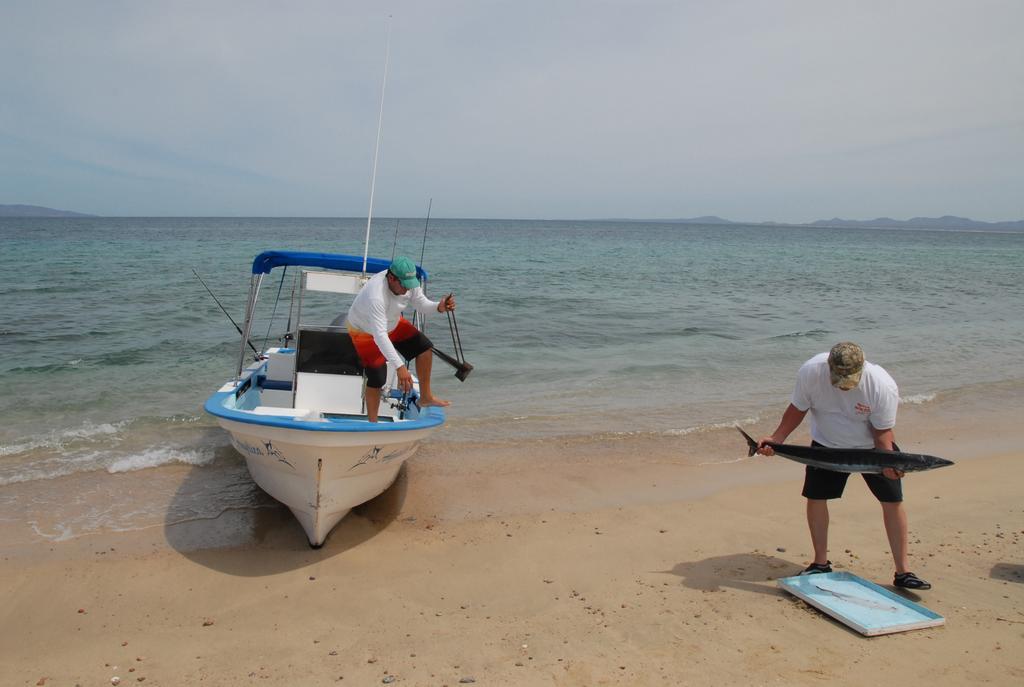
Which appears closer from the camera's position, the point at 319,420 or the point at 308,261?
the point at 319,420

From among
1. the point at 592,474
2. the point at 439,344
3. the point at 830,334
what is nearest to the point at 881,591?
the point at 592,474

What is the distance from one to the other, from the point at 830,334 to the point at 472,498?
12756 mm

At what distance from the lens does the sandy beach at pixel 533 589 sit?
401cm

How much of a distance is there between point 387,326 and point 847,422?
3.77 m

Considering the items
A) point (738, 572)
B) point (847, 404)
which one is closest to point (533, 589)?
point (738, 572)

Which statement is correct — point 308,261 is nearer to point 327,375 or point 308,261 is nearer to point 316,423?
point 327,375

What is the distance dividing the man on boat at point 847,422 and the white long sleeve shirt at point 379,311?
3015 millimetres

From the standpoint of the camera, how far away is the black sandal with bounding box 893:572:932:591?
4.64 meters

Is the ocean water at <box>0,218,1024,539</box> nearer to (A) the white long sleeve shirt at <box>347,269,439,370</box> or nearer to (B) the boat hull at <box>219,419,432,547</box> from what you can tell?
(B) the boat hull at <box>219,419,432,547</box>

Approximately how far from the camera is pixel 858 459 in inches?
172

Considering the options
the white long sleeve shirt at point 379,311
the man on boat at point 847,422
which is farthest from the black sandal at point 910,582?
the white long sleeve shirt at point 379,311

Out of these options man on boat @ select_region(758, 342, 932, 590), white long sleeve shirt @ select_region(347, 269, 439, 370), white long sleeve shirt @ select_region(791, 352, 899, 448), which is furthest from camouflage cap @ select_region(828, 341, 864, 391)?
white long sleeve shirt @ select_region(347, 269, 439, 370)

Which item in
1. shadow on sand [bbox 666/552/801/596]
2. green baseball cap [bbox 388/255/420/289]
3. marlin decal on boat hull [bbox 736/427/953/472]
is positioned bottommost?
shadow on sand [bbox 666/552/801/596]

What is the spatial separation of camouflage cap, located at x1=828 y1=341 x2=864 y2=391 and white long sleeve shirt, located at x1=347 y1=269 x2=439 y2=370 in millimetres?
3302
